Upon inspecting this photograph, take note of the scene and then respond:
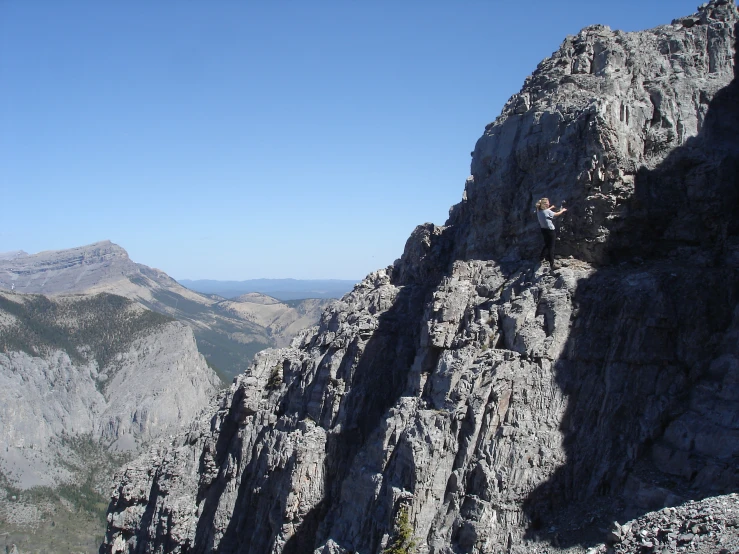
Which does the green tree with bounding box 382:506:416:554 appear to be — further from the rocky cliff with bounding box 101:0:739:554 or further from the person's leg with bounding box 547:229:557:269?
the person's leg with bounding box 547:229:557:269

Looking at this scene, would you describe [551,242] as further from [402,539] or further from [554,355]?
[402,539]

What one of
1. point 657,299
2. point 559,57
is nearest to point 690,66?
point 559,57

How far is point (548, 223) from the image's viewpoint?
105ft

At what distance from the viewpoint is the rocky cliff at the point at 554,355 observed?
28.7 metres

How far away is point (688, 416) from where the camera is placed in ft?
93.3

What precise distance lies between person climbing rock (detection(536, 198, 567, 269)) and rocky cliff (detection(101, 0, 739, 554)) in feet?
3.34

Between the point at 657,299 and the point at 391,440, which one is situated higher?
the point at 657,299

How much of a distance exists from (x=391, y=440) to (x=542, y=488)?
7.60 metres

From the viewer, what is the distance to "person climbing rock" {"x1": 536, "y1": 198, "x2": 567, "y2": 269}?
105ft

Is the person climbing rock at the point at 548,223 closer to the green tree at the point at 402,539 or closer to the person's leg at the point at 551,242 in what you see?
the person's leg at the point at 551,242

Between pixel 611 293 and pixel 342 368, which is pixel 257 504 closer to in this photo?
pixel 342 368

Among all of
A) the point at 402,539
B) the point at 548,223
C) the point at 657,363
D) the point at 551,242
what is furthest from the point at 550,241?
the point at 402,539

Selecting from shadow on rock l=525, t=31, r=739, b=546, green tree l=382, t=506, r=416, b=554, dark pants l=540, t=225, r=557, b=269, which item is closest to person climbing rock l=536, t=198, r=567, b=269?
dark pants l=540, t=225, r=557, b=269

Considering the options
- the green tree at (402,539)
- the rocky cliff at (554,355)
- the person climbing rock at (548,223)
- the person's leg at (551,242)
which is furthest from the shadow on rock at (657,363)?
the green tree at (402,539)
